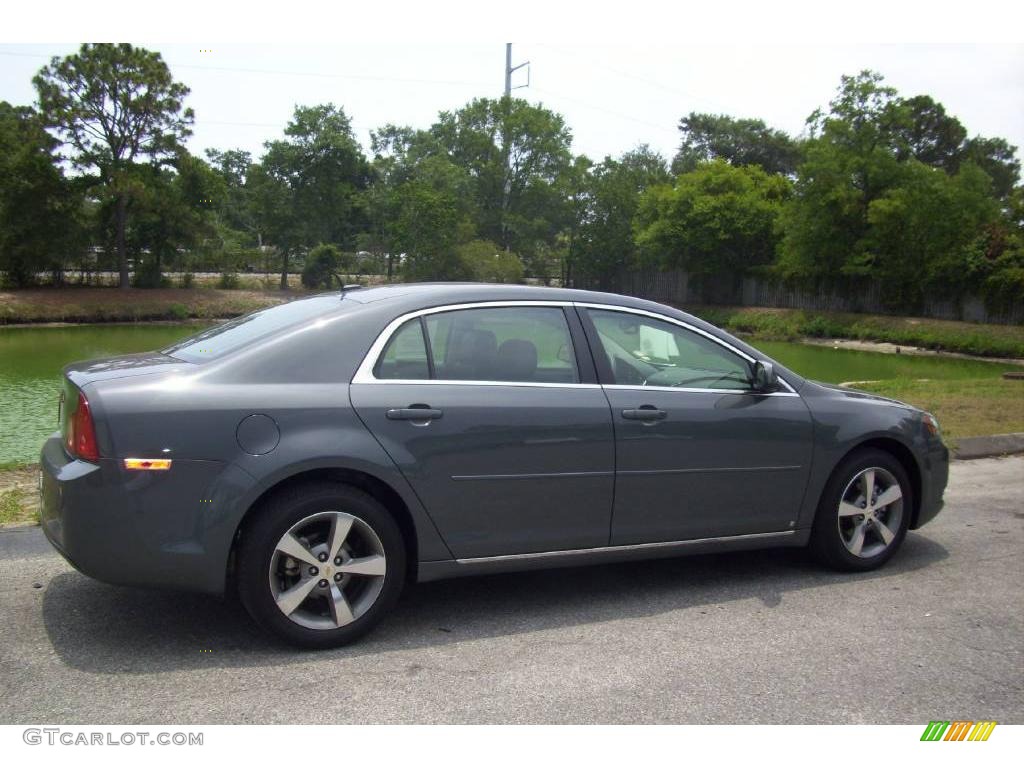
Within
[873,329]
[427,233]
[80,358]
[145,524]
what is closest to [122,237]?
[427,233]

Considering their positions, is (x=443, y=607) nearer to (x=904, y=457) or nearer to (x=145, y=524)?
(x=145, y=524)

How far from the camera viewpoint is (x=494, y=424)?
14.4 ft

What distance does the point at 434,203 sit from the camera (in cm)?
4347

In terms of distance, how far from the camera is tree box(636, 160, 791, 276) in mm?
43969

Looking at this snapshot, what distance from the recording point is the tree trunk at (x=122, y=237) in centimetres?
4391

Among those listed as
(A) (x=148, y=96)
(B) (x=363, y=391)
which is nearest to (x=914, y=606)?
(B) (x=363, y=391)

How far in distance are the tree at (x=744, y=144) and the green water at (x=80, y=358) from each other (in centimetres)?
4384

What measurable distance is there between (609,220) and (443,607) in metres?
48.4

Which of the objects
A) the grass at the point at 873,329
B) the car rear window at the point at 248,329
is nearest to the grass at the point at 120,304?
the grass at the point at 873,329

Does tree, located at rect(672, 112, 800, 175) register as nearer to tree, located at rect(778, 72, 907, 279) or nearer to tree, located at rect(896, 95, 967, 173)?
tree, located at rect(896, 95, 967, 173)

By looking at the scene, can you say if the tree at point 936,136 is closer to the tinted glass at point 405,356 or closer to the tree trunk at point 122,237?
the tree trunk at point 122,237

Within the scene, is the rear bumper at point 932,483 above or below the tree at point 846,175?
below

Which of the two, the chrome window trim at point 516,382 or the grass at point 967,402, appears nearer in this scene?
the chrome window trim at point 516,382

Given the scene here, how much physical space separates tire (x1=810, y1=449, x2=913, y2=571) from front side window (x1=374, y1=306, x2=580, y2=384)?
5.86 feet
